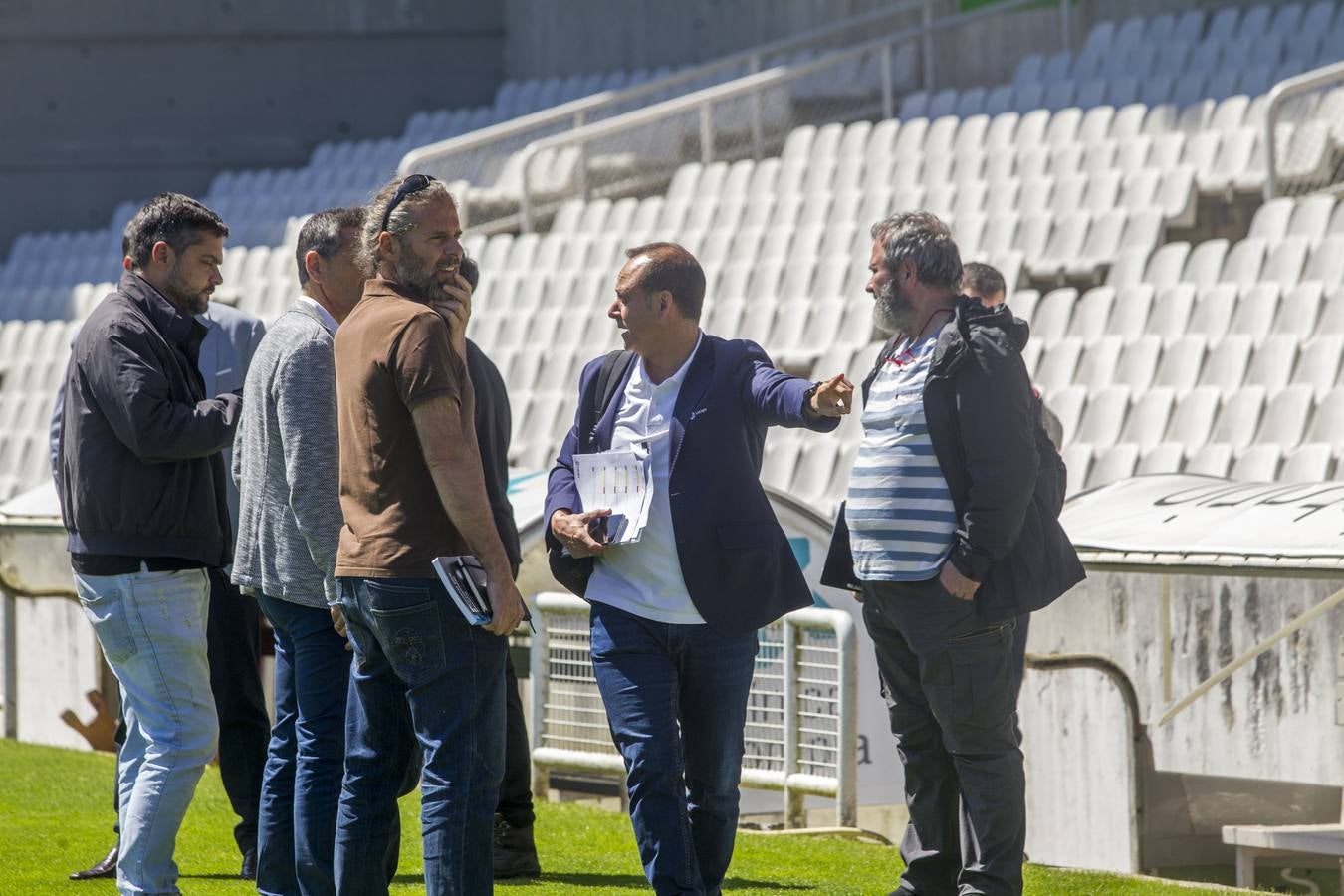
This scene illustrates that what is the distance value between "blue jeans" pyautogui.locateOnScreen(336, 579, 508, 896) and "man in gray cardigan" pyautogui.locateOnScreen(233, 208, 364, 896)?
0.19 meters

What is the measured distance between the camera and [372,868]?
141 inches

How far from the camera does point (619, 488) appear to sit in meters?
3.90

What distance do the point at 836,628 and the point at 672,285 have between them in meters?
2.13

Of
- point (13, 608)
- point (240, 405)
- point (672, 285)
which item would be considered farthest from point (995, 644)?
point (13, 608)

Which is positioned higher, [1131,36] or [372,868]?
[1131,36]

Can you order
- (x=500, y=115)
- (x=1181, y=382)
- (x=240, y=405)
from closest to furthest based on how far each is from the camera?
(x=240, y=405) → (x=1181, y=382) → (x=500, y=115)

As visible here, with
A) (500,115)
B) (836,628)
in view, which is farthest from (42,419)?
(836,628)

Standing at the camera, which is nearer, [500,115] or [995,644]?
[995,644]

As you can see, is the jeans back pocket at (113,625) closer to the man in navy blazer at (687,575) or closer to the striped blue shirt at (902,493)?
the man in navy blazer at (687,575)

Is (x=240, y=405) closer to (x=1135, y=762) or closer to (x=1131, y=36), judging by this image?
(x=1135, y=762)

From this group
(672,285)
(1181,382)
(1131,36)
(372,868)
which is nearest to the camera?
(372,868)

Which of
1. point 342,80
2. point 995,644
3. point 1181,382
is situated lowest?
point 995,644

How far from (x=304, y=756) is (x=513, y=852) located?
3.95 feet

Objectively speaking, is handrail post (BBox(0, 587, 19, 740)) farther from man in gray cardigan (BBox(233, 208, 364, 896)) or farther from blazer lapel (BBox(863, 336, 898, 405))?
blazer lapel (BBox(863, 336, 898, 405))
